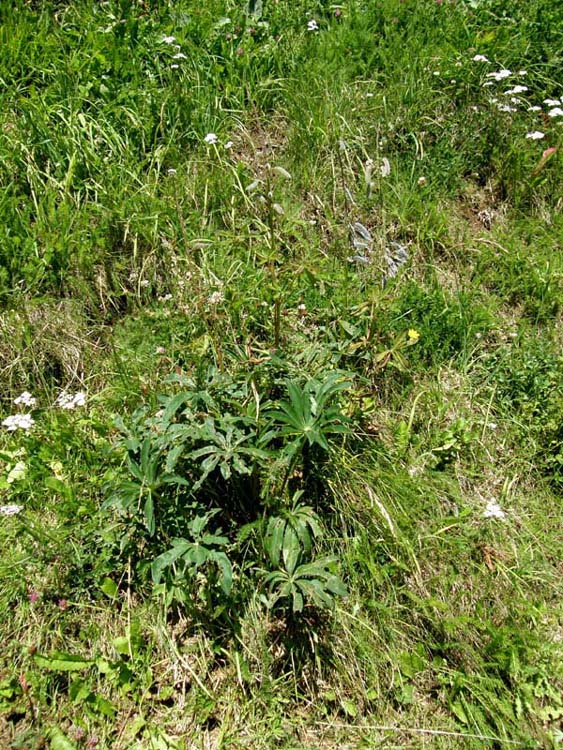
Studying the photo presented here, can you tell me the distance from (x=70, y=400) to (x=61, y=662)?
1125mm

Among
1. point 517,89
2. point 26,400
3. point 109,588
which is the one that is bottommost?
point 109,588

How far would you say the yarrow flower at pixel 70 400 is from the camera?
2773 mm

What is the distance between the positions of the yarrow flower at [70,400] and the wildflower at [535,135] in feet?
9.38

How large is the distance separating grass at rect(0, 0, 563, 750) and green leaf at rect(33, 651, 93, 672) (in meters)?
0.02

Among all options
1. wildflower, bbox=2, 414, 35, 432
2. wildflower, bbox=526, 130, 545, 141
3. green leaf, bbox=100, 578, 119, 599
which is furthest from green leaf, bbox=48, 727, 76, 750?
wildflower, bbox=526, 130, 545, 141

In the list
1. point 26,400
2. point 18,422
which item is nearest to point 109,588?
point 18,422

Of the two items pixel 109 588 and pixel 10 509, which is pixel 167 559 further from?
pixel 10 509

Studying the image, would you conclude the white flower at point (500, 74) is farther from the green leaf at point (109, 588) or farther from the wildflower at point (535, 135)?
the green leaf at point (109, 588)

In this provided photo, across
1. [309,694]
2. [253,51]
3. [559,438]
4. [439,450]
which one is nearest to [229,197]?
[253,51]

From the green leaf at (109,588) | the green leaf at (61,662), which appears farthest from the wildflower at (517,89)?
the green leaf at (61,662)

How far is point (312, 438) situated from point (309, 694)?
93cm

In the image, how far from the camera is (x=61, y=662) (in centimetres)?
234

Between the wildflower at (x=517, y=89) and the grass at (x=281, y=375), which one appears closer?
the grass at (x=281, y=375)

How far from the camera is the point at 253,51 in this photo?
4.12 metres
